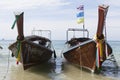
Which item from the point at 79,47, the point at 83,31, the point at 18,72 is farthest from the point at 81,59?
the point at 83,31

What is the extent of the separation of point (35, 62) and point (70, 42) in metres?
4.95

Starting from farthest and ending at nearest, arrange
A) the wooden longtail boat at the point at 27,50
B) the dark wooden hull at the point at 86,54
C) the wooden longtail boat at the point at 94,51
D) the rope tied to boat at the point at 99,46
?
Answer: the dark wooden hull at the point at 86,54 < the wooden longtail boat at the point at 27,50 < the rope tied to boat at the point at 99,46 < the wooden longtail boat at the point at 94,51

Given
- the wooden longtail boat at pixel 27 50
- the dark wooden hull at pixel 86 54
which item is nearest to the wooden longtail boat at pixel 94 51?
the dark wooden hull at pixel 86 54

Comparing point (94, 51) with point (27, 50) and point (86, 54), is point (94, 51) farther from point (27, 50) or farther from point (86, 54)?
point (27, 50)

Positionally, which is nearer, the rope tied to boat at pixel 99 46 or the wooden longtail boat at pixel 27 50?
the rope tied to boat at pixel 99 46

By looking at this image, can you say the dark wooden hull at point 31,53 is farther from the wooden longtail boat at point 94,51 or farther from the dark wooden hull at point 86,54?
the wooden longtail boat at point 94,51

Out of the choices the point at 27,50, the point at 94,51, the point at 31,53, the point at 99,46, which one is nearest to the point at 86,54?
the point at 94,51

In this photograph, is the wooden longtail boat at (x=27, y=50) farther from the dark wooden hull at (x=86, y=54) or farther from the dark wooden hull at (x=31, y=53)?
the dark wooden hull at (x=86, y=54)

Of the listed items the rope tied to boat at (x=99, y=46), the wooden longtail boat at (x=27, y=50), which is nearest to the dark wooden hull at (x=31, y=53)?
the wooden longtail boat at (x=27, y=50)

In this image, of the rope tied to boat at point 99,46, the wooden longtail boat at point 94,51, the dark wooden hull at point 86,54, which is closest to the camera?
the wooden longtail boat at point 94,51

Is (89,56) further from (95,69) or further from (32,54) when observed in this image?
(32,54)

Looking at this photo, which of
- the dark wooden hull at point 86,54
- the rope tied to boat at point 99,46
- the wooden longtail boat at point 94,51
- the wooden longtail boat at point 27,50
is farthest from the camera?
the dark wooden hull at point 86,54

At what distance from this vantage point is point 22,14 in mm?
14953

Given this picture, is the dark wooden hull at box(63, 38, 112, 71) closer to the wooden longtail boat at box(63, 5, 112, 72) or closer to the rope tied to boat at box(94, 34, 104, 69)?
the wooden longtail boat at box(63, 5, 112, 72)
